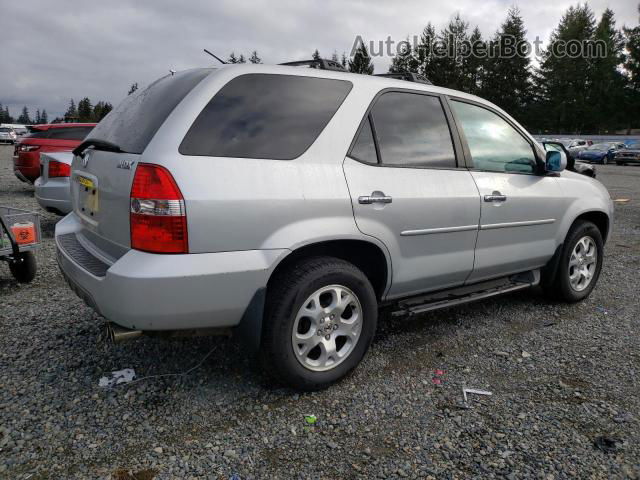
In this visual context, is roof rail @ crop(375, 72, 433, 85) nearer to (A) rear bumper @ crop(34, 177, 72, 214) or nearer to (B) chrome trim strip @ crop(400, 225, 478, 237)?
(B) chrome trim strip @ crop(400, 225, 478, 237)

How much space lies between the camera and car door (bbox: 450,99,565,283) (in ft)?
11.4

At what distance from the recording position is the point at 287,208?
2477mm

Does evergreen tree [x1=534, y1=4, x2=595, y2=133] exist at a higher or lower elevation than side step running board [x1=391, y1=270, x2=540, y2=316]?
higher

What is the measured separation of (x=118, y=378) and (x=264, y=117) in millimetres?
1737

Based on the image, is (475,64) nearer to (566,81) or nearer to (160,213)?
(566,81)

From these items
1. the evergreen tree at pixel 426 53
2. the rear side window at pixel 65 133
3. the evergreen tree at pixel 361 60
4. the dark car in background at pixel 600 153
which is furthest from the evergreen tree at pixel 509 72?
the rear side window at pixel 65 133

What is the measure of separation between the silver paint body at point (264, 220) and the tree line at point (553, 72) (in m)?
59.9

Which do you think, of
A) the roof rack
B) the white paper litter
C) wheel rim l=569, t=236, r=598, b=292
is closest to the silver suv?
the roof rack

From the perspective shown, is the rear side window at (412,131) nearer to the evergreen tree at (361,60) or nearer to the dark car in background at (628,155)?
the dark car in background at (628,155)

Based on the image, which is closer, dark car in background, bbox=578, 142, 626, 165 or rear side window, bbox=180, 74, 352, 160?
rear side window, bbox=180, 74, 352, 160

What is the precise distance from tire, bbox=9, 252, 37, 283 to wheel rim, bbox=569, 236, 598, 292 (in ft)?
16.0

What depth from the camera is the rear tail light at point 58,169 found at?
21.3ft

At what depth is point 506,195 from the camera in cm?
358

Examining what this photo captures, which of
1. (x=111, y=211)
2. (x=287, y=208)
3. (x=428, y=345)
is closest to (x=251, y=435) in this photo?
(x=287, y=208)
